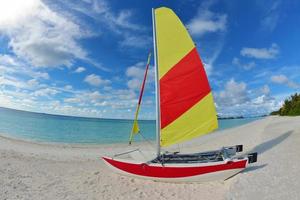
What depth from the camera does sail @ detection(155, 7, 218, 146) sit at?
7.19m

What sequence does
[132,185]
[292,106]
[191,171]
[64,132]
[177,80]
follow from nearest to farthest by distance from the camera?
1. [191,171]
2. [132,185]
3. [177,80]
4. [64,132]
5. [292,106]

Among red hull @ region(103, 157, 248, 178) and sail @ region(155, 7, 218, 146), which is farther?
sail @ region(155, 7, 218, 146)

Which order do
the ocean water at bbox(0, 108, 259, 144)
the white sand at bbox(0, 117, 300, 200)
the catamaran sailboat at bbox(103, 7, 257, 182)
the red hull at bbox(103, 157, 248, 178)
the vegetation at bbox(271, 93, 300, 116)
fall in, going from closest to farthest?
the white sand at bbox(0, 117, 300, 200) < the red hull at bbox(103, 157, 248, 178) < the catamaran sailboat at bbox(103, 7, 257, 182) < the ocean water at bbox(0, 108, 259, 144) < the vegetation at bbox(271, 93, 300, 116)

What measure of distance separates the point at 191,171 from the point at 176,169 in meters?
0.41

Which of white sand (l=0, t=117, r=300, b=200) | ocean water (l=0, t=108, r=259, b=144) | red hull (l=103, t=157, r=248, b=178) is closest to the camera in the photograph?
white sand (l=0, t=117, r=300, b=200)

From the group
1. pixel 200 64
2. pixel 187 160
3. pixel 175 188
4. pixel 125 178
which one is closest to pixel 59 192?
pixel 125 178

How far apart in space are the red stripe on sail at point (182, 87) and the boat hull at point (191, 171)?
49.1 inches

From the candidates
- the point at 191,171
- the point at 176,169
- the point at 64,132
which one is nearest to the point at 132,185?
the point at 176,169

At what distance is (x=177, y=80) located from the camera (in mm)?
7223

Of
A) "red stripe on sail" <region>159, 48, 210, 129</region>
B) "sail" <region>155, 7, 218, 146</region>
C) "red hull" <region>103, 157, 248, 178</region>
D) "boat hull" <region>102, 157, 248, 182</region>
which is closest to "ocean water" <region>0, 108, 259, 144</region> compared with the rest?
"red hull" <region>103, 157, 248, 178</region>

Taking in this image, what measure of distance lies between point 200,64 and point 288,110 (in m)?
54.6

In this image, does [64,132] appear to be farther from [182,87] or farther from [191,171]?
[191,171]

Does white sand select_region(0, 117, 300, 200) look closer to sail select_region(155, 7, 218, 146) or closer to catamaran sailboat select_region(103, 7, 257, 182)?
catamaran sailboat select_region(103, 7, 257, 182)

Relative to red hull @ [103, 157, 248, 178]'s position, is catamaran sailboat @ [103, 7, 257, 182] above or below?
above
